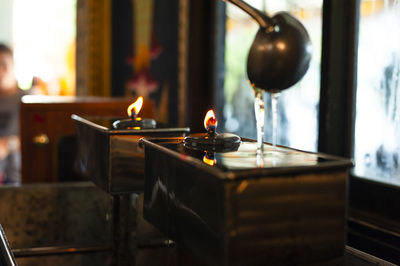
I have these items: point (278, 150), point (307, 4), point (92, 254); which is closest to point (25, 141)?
point (92, 254)

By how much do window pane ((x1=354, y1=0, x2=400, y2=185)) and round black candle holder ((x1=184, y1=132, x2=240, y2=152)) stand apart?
0.78 m

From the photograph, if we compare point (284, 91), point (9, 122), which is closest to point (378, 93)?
point (284, 91)

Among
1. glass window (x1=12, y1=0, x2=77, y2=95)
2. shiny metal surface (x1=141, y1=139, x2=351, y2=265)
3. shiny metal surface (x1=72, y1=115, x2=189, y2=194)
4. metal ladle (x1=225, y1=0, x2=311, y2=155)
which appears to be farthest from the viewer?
glass window (x1=12, y1=0, x2=77, y2=95)

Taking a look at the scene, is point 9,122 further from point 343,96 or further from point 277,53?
point 277,53

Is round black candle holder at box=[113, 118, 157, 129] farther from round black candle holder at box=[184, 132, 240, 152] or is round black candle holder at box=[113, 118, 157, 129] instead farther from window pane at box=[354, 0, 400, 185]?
window pane at box=[354, 0, 400, 185]

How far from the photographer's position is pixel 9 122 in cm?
478

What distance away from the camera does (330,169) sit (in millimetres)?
754

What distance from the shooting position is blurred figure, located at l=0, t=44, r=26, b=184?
446 centimetres

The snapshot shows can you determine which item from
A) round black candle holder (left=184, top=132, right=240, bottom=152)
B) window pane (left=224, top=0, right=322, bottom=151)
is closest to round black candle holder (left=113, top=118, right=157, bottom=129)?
round black candle holder (left=184, top=132, right=240, bottom=152)

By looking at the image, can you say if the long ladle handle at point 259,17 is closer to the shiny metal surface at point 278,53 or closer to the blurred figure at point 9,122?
the shiny metal surface at point 278,53

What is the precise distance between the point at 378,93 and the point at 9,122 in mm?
A: 3888

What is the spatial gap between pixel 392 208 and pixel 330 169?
0.84m

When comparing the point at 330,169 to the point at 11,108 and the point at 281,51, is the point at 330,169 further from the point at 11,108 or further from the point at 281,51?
the point at 11,108

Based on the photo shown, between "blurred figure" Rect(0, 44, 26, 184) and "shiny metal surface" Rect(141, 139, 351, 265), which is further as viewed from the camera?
"blurred figure" Rect(0, 44, 26, 184)
